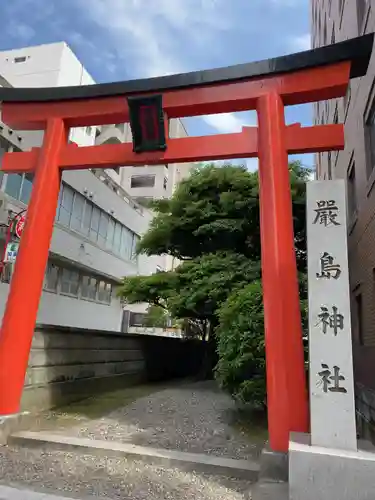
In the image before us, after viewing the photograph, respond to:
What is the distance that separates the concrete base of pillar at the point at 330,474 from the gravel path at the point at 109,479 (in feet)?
2.21

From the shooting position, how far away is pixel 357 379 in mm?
10055

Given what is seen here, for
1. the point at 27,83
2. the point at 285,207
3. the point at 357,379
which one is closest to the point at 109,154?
the point at 285,207

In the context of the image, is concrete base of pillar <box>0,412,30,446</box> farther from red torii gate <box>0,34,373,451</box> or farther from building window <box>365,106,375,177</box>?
building window <box>365,106,375,177</box>

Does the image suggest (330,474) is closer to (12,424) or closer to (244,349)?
(244,349)

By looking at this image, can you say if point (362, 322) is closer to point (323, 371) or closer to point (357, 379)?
point (357, 379)

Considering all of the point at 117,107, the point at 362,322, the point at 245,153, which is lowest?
the point at 362,322

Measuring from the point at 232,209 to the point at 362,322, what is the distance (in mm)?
4804

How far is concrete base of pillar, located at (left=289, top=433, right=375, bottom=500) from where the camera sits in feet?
12.5

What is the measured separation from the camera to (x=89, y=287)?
761 inches

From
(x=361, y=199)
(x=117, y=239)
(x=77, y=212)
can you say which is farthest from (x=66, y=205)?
(x=361, y=199)

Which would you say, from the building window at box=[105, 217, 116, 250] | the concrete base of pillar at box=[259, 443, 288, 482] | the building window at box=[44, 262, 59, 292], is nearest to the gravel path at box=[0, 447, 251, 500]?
the concrete base of pillar at box=[259, 443, 288, 482]

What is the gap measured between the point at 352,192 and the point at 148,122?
6.91 meters

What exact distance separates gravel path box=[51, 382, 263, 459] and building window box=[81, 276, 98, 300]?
9.73 meters

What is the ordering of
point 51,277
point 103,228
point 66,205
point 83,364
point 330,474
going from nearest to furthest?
point 330,474 → point 83,364 → point 66,205 → point 51,277 → point 103,228
